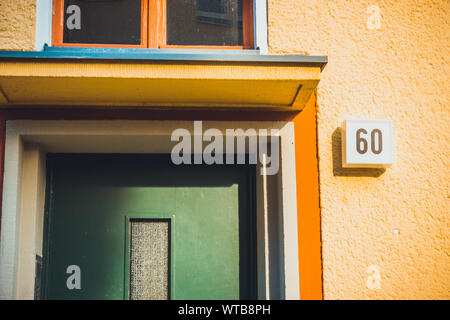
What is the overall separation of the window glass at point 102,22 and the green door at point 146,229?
0.86 metres

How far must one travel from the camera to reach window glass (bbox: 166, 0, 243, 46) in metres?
3.39

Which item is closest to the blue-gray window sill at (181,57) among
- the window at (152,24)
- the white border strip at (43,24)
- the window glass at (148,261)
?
the white border strip at (43,24)

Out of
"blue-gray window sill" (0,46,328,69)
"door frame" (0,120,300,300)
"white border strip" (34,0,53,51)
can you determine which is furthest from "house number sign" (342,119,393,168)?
"white border strip" (34,0,53,51)

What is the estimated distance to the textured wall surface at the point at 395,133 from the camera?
309 cm

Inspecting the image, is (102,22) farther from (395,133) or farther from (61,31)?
(395,133)

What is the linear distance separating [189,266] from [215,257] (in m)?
0.20

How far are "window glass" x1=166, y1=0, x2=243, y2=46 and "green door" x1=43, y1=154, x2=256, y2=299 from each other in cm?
90

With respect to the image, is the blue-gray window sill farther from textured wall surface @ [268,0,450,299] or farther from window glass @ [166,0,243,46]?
window glass @ [166,0,243,46]

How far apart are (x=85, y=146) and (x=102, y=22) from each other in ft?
2.97

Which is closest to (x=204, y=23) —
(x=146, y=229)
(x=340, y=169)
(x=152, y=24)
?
(x=152, y=24)

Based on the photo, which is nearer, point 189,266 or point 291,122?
point 291,122

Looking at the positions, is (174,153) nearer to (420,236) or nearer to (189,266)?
(189,266)

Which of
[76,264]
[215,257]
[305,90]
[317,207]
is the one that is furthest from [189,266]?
[305,90]

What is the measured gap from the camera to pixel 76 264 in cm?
335
